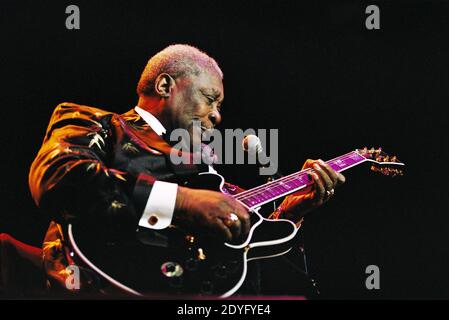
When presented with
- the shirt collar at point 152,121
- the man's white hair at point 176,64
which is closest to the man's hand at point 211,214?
the shirt collar at point 152,121

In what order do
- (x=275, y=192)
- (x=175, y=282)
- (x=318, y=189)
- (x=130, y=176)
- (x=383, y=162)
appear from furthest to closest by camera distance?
(x=383, y=162), (x=318, y=189), (x=275, y=192), (x=130, y=176), (x=175, y=282)

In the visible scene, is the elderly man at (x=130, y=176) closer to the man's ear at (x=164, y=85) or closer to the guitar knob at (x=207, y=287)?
the man's ear at (x=164, y=85)

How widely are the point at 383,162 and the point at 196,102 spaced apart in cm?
105

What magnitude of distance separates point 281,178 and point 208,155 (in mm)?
372

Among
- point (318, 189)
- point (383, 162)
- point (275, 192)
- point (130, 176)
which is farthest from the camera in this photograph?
point (383, 162)

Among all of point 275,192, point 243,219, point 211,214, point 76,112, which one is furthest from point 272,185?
point 76,112

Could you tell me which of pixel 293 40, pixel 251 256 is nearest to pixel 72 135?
pixel 251 256

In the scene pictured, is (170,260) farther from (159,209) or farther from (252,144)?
(252,144)

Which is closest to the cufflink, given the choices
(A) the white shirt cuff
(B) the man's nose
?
(A) the white shirt cuff

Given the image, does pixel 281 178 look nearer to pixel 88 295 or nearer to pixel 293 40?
pixel 293 40

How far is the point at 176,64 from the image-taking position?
275 centimetres

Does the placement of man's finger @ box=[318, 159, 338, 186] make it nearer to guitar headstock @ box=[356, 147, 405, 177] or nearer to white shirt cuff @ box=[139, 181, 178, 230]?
guitar headstock @ box=[356, 147, 405, 177]

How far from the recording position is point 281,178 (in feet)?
8.86
